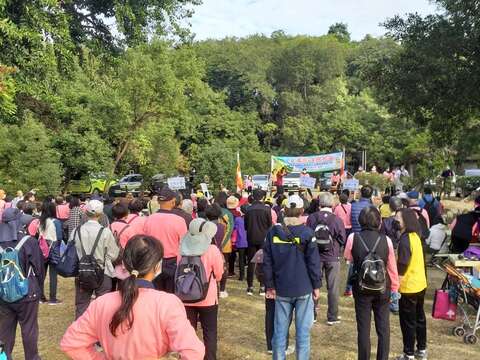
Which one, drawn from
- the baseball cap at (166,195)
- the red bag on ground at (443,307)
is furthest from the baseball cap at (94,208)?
the red bag on ground at (443,307)

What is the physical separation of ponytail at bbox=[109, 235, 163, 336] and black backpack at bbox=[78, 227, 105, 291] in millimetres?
2716

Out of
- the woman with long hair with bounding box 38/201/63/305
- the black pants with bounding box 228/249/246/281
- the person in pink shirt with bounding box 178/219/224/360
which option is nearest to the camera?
the person in pink shirt with bounding box 178/219/224/360

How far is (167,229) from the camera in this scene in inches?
204

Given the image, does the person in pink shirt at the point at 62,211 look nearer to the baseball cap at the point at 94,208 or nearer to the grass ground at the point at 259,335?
the grass ground at the point at 259,335

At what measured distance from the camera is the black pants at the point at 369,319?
14.9 feet

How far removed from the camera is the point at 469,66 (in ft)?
31.3

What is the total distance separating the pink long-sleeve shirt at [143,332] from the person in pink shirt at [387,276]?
2.72 m

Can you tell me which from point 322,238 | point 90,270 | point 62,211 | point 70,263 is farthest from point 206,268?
point 62,211

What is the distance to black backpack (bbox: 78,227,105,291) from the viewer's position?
15.9ft

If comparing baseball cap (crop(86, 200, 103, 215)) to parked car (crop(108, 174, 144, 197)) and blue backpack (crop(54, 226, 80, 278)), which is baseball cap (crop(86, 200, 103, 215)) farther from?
parked car (crop(108, 174, 144, 197))

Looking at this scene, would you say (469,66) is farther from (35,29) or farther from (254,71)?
(254,71)

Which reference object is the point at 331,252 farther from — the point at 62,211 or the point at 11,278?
the point at 62,211

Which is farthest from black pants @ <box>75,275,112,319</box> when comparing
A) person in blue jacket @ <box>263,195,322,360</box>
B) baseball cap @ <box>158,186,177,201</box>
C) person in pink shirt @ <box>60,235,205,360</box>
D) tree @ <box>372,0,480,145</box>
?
tree @ <box>372,0,480,145</box>

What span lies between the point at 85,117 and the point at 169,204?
1660cm
